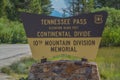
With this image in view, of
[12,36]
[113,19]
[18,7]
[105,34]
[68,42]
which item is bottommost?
[12,36]

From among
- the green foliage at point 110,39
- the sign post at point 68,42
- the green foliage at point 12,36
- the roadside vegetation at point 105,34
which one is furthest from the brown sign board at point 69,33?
the green foliage at point 12,36

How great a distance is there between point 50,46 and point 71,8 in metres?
60.4

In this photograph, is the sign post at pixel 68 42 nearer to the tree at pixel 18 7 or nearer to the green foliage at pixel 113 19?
the green foliage at pixel 113 19

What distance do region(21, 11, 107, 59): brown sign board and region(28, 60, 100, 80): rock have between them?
0.83 ft

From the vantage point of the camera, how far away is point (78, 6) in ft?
224

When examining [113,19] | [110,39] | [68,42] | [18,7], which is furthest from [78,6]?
[68,42]

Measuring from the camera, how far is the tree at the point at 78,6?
214 feet

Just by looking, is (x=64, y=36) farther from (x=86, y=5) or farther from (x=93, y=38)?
(x=86, y=5)

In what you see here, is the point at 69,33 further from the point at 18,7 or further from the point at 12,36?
the point at 18,7

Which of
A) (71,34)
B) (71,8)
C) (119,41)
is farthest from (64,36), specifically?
(71,8)

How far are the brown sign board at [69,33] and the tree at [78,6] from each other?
52.0 m

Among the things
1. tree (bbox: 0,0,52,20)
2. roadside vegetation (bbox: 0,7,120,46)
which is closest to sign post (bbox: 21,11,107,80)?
roadside vegetation (bbox: 0,7,120,46)

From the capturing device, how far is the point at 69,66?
36.7 feet

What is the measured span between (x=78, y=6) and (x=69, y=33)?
57.4m
